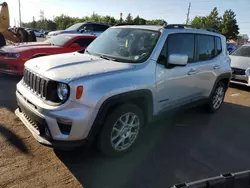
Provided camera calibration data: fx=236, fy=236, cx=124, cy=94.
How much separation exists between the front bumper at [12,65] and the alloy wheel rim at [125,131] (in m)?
4.62

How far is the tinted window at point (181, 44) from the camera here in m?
3.82

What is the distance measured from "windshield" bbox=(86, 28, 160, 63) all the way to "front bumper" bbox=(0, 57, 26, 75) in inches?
131

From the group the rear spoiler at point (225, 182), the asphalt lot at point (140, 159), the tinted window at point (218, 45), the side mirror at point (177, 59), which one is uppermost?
the tinted window at point (218, 45)

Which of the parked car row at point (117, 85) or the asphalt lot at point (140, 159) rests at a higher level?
the parked car row at point (117, 85)

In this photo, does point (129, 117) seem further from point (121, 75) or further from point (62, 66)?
point (62, 66)

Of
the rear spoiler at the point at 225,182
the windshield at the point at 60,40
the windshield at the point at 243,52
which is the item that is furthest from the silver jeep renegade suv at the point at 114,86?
the windshield at the point at 243,52

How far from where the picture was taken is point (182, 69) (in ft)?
13.0

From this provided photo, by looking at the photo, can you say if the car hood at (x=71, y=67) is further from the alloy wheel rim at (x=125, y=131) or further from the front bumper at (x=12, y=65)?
the front bumper at (x=12, y=65)

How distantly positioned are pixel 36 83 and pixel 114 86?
3.45 ft

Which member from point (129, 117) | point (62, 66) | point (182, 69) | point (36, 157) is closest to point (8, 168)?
point (36, 157)

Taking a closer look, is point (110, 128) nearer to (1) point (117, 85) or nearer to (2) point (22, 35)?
(1) point (117, 85)

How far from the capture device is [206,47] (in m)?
4.73

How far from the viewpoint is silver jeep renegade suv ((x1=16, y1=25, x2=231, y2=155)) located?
8.99ft

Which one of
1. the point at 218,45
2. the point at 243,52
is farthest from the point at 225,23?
the point at 218,45
